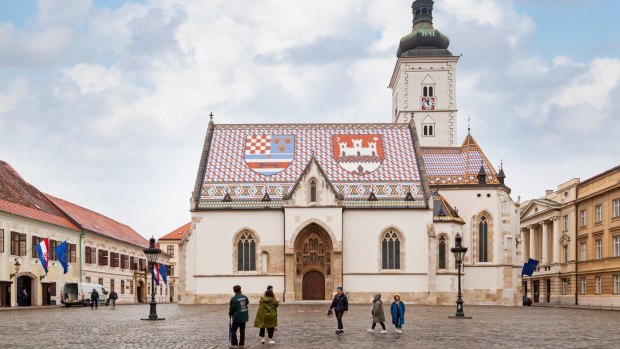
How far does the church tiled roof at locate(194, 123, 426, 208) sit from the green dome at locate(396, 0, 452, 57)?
1833cm

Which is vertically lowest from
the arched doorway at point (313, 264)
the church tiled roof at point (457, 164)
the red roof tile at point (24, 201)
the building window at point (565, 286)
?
the building window at point (565, 286)

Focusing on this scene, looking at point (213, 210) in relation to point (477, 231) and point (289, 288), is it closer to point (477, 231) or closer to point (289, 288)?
point (289, 288)

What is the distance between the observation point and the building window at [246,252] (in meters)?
59.2

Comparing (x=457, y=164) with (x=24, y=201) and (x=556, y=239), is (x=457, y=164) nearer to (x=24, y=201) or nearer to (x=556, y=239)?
(x=556, y=239)

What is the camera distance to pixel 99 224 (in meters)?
77.8

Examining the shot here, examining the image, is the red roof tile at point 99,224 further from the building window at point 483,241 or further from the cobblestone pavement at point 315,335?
the cobblestone pavement at point 315,335

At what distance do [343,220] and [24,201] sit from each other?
2471 cm

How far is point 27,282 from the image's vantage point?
57812mm

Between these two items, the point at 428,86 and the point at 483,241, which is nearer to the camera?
the point at 483,241

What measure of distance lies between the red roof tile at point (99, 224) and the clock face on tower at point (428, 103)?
111 feet

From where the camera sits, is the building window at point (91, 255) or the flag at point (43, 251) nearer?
the flag at point (43, 251)

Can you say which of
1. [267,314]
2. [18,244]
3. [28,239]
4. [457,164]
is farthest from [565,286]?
[267,314]

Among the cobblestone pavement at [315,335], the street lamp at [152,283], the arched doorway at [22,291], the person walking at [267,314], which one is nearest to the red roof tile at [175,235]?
the arched doorway at [22,291]

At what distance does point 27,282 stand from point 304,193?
2154cm
